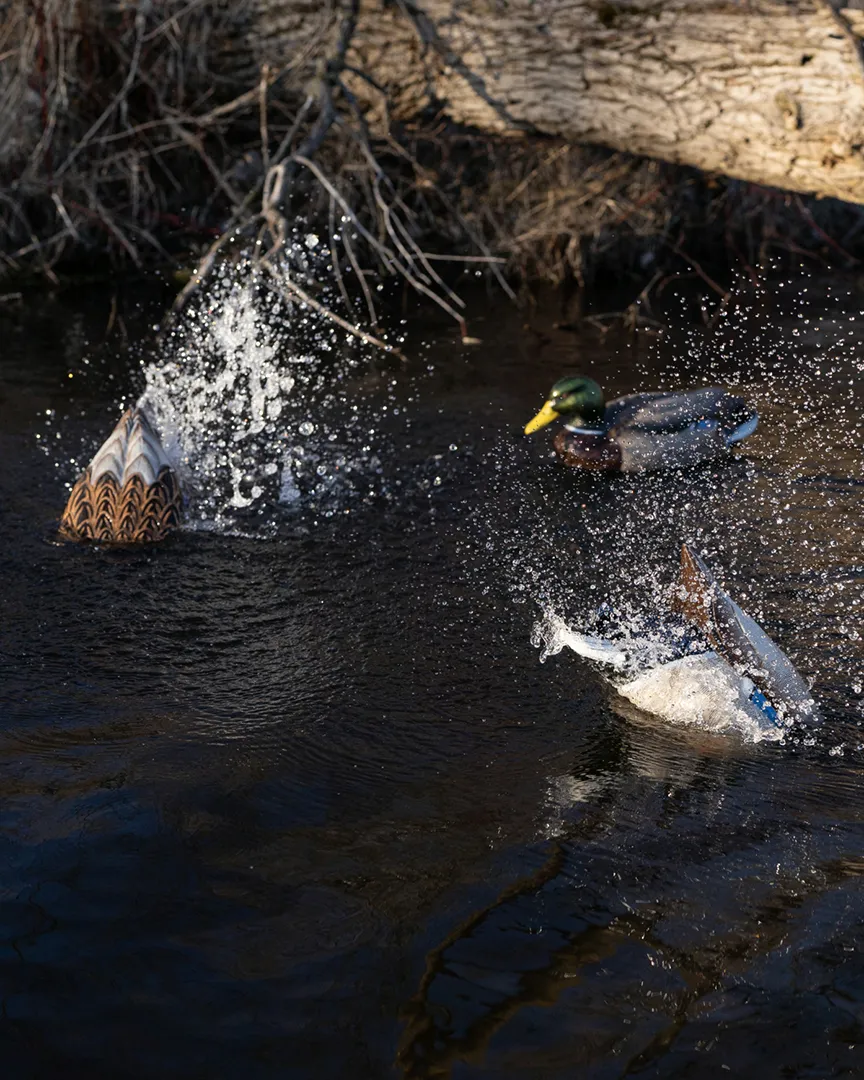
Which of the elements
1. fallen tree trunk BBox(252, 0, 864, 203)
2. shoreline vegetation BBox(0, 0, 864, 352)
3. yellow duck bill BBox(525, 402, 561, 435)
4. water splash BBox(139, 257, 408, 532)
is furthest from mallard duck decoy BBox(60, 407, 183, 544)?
fallen tree trunk BBox(252, 0, 864, 203)

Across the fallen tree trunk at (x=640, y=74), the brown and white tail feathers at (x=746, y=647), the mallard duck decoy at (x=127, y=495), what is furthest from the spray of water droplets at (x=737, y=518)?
the mallard duck decoy at (x=127, y=495)

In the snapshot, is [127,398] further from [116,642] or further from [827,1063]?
[827,1063]

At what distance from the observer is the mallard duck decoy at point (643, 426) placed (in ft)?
20.1

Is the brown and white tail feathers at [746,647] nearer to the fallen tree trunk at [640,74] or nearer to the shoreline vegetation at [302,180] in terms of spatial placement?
the fallen tree trunk at [640,74]

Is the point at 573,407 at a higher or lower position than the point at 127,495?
lower

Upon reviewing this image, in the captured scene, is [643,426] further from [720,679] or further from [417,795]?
[417,795]

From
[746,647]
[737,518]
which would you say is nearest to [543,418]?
[737,518]

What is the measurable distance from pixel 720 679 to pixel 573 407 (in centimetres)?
286

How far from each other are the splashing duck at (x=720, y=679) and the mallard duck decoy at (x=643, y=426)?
2195 millimetres

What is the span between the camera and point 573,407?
632 cm

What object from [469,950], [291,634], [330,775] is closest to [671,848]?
[469,950]

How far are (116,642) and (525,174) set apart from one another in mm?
5737

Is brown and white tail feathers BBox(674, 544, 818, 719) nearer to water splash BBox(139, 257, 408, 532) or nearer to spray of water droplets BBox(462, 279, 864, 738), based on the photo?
spray of water droplets BBox(462, 279, 864, 738)

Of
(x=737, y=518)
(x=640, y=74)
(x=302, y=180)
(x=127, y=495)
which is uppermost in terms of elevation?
(x=640, y=74)
